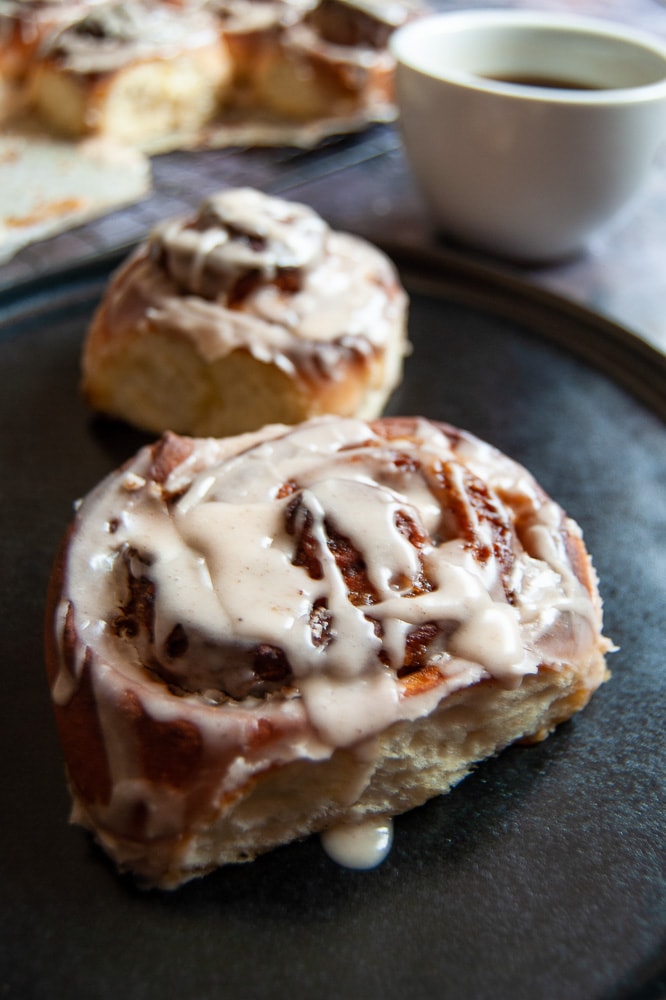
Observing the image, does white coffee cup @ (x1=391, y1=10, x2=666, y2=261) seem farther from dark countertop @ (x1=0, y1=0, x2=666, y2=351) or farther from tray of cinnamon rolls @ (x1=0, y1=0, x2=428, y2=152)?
tray of cinnamon rolls @ (x1=0, y1=0, x2=428, y2=152)

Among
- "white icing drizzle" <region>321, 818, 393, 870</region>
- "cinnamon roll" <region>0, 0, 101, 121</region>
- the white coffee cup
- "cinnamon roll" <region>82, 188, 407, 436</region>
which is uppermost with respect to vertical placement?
the white coffee cup

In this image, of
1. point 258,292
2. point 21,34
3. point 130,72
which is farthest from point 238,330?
point 21,34

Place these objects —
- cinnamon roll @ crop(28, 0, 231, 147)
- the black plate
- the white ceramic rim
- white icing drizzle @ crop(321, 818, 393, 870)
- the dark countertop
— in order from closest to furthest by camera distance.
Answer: the black plate, white icing drizzle @ crop(321, 818, 393, 870), the white ceramic rim, the dark countertop, cinnamon roll @ crop(28, 0, 231, 147)

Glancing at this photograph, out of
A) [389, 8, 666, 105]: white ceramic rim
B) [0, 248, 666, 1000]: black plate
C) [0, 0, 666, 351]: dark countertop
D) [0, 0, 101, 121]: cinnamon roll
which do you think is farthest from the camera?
[0, 0, 101, 121]: cinnamon roll

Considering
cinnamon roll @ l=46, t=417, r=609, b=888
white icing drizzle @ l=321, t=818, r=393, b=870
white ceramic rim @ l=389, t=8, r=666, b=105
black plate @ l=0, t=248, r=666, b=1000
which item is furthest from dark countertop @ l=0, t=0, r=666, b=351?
white icing drizzle @ l=321, t=818, r=393, b=870

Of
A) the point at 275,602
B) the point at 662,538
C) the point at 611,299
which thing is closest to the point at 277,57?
the point at 611,299

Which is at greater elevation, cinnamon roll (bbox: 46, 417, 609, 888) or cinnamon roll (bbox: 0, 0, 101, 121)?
cinnamon roll (bbox: 46, 417, 609, 888)

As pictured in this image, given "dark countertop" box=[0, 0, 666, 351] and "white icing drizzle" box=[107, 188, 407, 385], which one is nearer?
"white icing drizzle" box=[107, 188, 407, 385]

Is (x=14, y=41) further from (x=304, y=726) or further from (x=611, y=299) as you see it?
(x=304, y=726)
